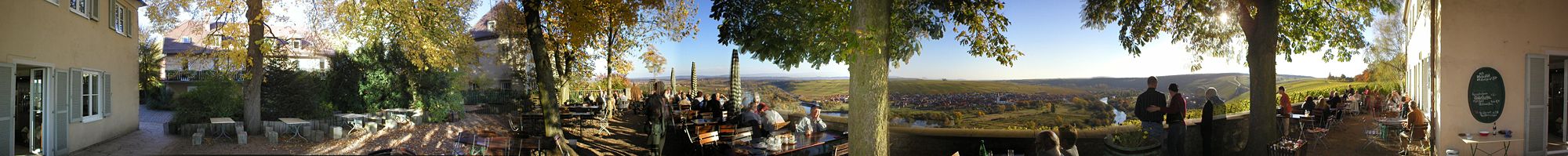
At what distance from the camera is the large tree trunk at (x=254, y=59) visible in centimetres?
321

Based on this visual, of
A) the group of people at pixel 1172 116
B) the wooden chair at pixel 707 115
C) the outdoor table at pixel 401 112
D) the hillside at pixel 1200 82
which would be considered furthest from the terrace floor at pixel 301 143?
the group of people at pixel 1172 116

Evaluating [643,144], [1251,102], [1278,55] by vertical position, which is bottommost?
[643,144]

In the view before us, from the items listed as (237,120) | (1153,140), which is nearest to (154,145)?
(237,120)

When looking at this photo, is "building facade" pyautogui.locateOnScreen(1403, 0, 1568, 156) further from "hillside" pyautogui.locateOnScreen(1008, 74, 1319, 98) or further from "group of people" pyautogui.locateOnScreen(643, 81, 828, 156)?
"group of people" pyautogui.locateOnScreen(643, 81, 828, 156)

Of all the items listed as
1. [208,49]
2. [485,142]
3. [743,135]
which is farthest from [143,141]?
[743,135]

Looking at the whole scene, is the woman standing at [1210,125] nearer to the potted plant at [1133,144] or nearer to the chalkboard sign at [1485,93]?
the potted plant at [1133,144]

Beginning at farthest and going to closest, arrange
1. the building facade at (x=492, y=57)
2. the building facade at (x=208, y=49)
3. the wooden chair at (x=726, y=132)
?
the wooden chair at (x=726, y=132) < the building facade at (x=492, y=57) < the building facade at (x=208, y=49)

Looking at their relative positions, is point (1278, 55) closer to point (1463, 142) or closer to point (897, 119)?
point (1463, 142)

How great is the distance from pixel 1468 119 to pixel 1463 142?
14cm

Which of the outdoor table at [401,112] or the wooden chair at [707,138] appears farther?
the wooden chair at [707,138]

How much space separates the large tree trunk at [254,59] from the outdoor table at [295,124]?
0.39ft

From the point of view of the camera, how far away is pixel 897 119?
15.9 ft

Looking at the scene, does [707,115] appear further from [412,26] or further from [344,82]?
[344,82]

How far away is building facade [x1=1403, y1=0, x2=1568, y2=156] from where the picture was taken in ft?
11.7
